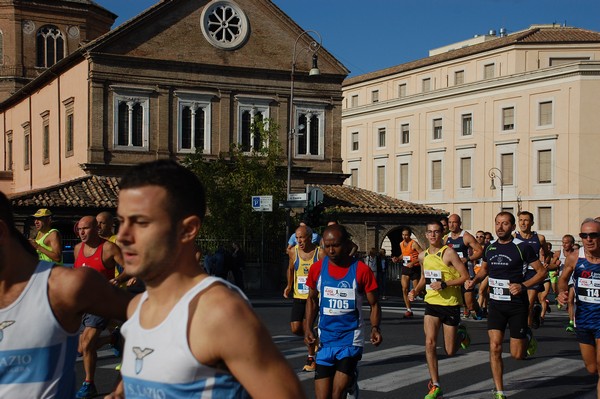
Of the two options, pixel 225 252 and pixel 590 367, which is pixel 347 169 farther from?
pixel 590 367

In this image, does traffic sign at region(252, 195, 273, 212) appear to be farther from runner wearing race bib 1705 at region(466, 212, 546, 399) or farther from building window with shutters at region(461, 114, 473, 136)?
building window with shutters at region(461, 114, 473, 136)

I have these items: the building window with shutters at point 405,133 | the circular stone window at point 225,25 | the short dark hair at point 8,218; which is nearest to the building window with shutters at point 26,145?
the circular stone window at point 225,25

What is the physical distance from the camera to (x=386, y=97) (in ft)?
247

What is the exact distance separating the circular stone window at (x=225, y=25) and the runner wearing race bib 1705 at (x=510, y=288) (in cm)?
3333

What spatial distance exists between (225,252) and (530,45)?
3953 centimetres

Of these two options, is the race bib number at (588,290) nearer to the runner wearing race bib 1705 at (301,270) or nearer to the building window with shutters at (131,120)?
the runner wearing race bib 1705 at (301,270)

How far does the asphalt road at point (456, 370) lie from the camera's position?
1129cm

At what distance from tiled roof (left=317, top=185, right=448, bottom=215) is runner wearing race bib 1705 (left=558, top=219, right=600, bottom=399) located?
105 ft

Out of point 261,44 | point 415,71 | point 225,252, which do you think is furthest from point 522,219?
point 415,71

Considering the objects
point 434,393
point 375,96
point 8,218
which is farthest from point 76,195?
point 375,96

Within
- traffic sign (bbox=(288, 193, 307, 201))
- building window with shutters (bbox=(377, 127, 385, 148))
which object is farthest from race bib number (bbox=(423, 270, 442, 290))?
building window with shutters (bbox=(377, 127, 385, 148))

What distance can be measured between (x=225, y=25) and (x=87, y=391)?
34.9 m

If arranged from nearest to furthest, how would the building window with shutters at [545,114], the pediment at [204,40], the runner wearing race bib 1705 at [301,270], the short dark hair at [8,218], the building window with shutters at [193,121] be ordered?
the short dark hair at [8,218], the runner wearing race bib 1705 at [301,270], the pediment at [204,40], the building window with shutters at [193,121], the building window with shutters at [545,114]

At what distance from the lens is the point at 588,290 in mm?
10227
